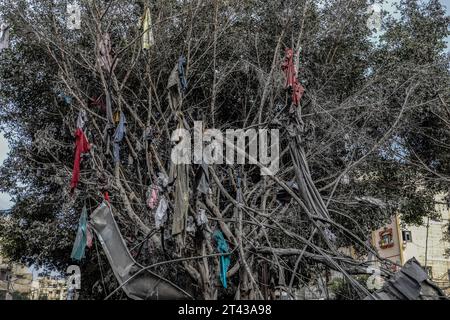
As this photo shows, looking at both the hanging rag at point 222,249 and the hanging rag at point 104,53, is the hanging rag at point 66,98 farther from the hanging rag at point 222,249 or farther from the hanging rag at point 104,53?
the hanging rag at point 222,249

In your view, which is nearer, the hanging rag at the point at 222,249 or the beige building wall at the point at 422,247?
the hanging rag at the point at 222,249

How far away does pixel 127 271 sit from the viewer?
645cm

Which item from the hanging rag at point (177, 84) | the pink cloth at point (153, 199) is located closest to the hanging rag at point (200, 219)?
the pink cloth at point (153, 199)

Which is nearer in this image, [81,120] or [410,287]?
[410,287]

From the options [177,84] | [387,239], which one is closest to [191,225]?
[177,84]

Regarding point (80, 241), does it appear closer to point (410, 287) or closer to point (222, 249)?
point (222, 249)

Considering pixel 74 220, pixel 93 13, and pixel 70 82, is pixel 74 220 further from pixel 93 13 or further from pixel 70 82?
pixel 93 13

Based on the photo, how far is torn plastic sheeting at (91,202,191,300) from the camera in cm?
646

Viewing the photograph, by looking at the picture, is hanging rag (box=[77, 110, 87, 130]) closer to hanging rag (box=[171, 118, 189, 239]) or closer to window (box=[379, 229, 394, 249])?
hanging rag (box=[171, 118, 189, 239])

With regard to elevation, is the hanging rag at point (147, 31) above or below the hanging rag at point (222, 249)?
above

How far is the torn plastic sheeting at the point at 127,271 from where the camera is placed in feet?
21.2

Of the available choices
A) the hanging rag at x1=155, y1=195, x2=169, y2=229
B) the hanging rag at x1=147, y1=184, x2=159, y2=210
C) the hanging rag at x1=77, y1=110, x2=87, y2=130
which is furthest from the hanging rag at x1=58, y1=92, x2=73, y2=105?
the hanging rag at x1=155, y1=195, x2=169, y2=229
